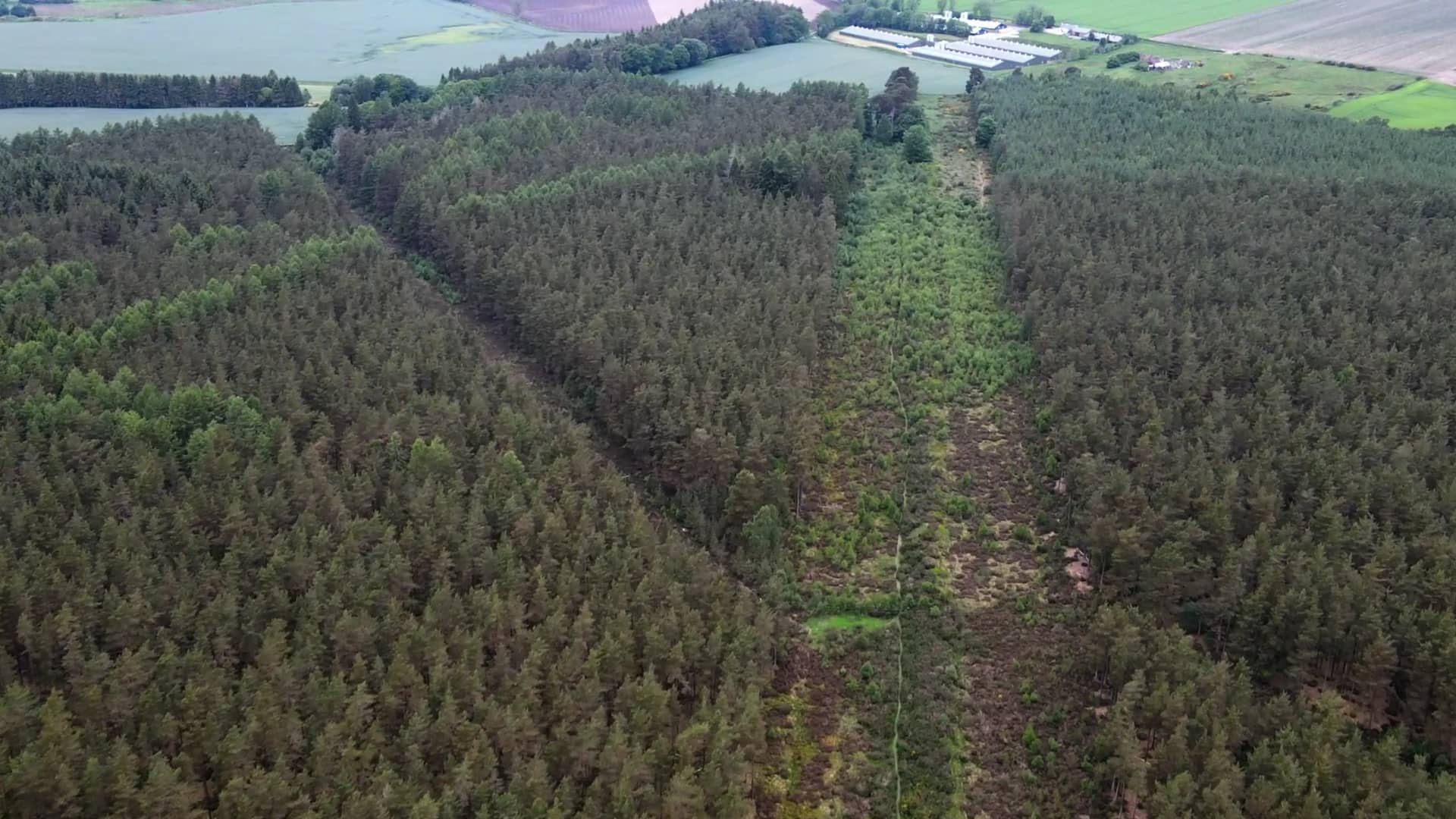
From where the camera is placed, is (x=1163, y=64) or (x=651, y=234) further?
(x=1163, y=64)

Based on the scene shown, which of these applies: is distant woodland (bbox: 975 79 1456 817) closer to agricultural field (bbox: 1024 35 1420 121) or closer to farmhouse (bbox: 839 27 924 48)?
agricultural field (bbox: 1024 35 1420 121)

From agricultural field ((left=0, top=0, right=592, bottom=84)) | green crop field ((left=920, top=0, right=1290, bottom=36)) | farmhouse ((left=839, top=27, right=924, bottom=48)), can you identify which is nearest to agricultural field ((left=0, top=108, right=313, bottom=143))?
agricultural field ((left=0, top=0, right=592, bottom=84))

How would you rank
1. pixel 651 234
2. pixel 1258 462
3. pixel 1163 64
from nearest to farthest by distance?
1. pixel 1258 462
2. pixel 651 234
3. pixel 1163 64

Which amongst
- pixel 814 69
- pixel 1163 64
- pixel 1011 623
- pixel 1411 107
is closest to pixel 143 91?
pixel 814 69

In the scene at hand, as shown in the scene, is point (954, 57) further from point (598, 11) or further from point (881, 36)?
point (598, 11)

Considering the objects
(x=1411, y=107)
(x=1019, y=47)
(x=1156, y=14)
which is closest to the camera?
(x=1411, y=107)

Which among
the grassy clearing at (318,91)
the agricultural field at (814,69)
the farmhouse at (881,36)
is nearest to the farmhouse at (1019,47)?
the farmhouse at (881,36)

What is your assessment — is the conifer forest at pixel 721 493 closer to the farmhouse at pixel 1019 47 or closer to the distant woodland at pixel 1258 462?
the distant woodland at pixel 1258 462
